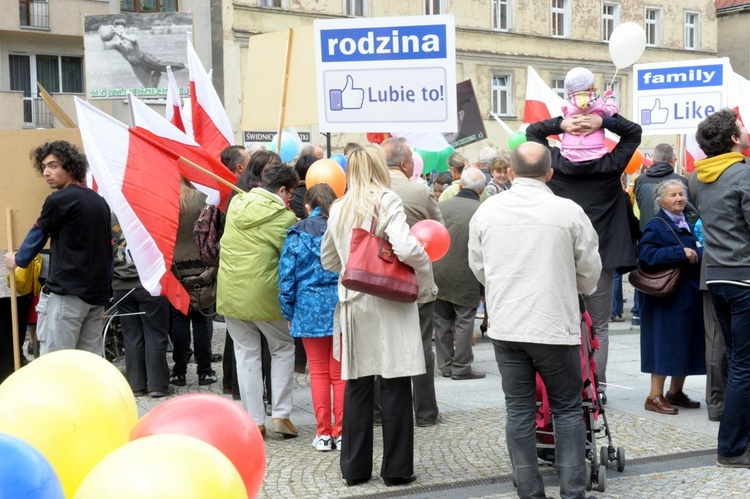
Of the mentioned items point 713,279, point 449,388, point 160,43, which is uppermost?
point 160,43

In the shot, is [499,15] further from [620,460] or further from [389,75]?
[620,460]

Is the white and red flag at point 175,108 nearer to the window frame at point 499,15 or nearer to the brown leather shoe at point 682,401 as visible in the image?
the brown leather shoe at point 682,401

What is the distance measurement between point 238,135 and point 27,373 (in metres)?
26.1

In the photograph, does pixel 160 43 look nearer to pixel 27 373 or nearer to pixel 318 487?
pixel 318 487

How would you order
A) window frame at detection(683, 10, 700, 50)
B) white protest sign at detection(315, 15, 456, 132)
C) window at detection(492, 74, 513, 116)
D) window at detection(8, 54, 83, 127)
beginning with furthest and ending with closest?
window frame at detection(683, 10, 700, 50) < window at detection(492, 74, 513, 116) < window at detection(8, 54, 83, 127) < white protest sign at detection(315, 15, 456, 132)

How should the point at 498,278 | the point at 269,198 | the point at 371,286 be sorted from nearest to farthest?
the point at 498,278
the point at 371,286
the point at 269,198

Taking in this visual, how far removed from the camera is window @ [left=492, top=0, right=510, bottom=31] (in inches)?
1415

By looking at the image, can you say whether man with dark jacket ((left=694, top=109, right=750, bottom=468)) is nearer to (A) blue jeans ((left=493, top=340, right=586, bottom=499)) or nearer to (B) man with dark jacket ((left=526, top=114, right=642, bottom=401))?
(B) man with dark jacket ((left=526, top=114, right=642, bottom=401))

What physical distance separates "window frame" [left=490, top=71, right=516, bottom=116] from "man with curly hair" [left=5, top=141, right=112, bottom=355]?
29.7m

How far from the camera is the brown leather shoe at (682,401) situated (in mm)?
8008

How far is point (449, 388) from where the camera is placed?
8992 mm

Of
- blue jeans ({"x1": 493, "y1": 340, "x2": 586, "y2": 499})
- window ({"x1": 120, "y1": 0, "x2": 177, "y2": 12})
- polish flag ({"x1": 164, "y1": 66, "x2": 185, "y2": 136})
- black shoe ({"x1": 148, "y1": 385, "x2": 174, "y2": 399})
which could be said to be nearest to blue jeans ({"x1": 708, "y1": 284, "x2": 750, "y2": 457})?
blue jeans ({"x1": 493, "y1": 340, "x2": 586, "y2": 499})

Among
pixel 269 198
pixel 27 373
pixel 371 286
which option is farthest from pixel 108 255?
pixel 27 373

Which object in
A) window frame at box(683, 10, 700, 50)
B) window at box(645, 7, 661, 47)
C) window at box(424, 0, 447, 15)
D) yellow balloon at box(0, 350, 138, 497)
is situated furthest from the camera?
window frame at box(683, 10, 700, 50)
